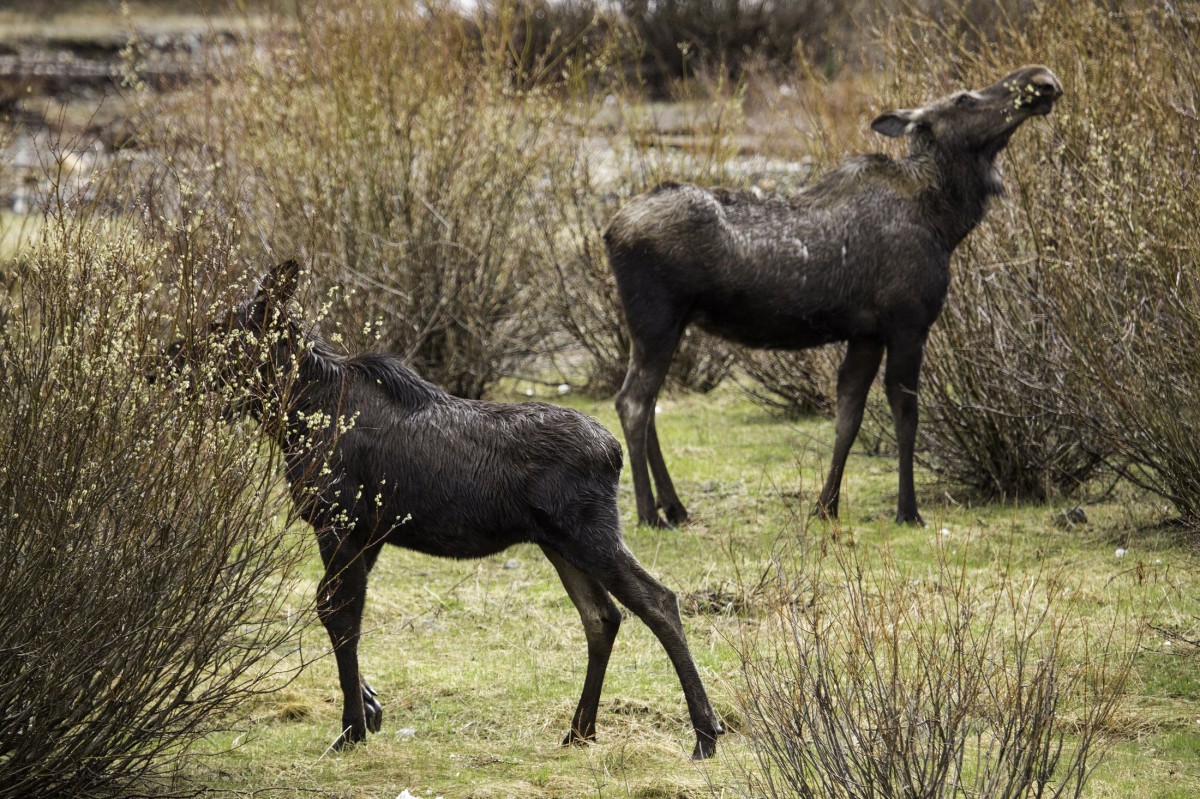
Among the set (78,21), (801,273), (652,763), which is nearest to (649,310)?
(801,273)

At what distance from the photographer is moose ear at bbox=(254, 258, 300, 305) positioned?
571 cm

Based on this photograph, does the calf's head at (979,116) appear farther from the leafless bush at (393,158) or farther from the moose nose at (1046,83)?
the leafless bush at (393,158)

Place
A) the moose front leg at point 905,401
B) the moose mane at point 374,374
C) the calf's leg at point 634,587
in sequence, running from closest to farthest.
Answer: the calf's leg at point 634,587 → the moose mane at point 374,374 → the moose front leg at point 905,401

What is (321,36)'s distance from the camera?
37.2ft

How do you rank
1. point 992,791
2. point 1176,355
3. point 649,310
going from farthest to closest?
1. point 649,310
2. point 1176,355
3. point 992,791

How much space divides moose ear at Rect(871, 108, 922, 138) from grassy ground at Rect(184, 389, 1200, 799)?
2.37 metres

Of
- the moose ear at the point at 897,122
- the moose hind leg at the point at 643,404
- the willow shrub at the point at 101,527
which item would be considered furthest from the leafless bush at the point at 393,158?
the willow shrub at the point at 101,527

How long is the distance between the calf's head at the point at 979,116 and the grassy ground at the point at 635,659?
2.30 m

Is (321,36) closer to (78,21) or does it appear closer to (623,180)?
(623,180)

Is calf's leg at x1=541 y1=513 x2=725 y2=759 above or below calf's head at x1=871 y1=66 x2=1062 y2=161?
below

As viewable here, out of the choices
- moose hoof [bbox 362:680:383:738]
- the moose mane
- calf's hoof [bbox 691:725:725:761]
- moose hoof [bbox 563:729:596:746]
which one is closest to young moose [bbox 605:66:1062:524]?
the moose mane

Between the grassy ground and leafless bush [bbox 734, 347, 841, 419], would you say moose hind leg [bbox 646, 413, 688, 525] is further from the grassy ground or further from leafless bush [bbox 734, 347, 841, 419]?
leafless bush [bbox 734, 347, 841, 419]

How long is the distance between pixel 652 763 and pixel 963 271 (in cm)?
508

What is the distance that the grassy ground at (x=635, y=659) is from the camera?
5340 millimetres
